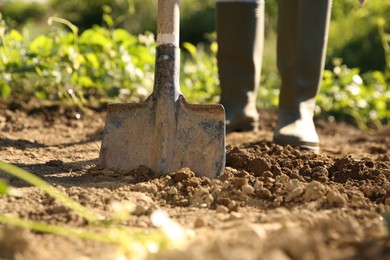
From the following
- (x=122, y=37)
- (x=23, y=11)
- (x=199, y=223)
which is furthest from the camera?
(x=23, y=11)

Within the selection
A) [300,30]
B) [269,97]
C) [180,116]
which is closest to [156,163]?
[180,116]

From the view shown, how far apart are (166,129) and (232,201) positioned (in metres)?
0.47

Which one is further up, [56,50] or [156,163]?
[56,50]

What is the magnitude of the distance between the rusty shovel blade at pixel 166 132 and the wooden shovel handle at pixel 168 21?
28 millimetres

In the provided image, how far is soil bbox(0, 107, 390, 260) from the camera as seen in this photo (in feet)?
4.88

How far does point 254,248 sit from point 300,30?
187 centimetres

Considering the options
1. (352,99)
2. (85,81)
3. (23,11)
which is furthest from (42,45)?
(23,11)

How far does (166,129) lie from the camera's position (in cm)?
250

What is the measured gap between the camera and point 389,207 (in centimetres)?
212

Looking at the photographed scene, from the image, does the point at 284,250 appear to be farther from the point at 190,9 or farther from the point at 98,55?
the point at 190,9

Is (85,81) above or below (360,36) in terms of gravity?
below

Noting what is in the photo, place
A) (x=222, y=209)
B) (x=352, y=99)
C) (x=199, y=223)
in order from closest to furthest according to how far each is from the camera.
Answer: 1. (x=199, y=223)
2. (x=222, y=209)
3. (x=352, y=99)

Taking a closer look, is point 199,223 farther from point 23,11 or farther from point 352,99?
point 23,11

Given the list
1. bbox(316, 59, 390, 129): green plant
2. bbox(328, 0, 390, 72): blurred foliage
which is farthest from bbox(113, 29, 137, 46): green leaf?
bbox(328, 0, 390, 72): blurred foliage
